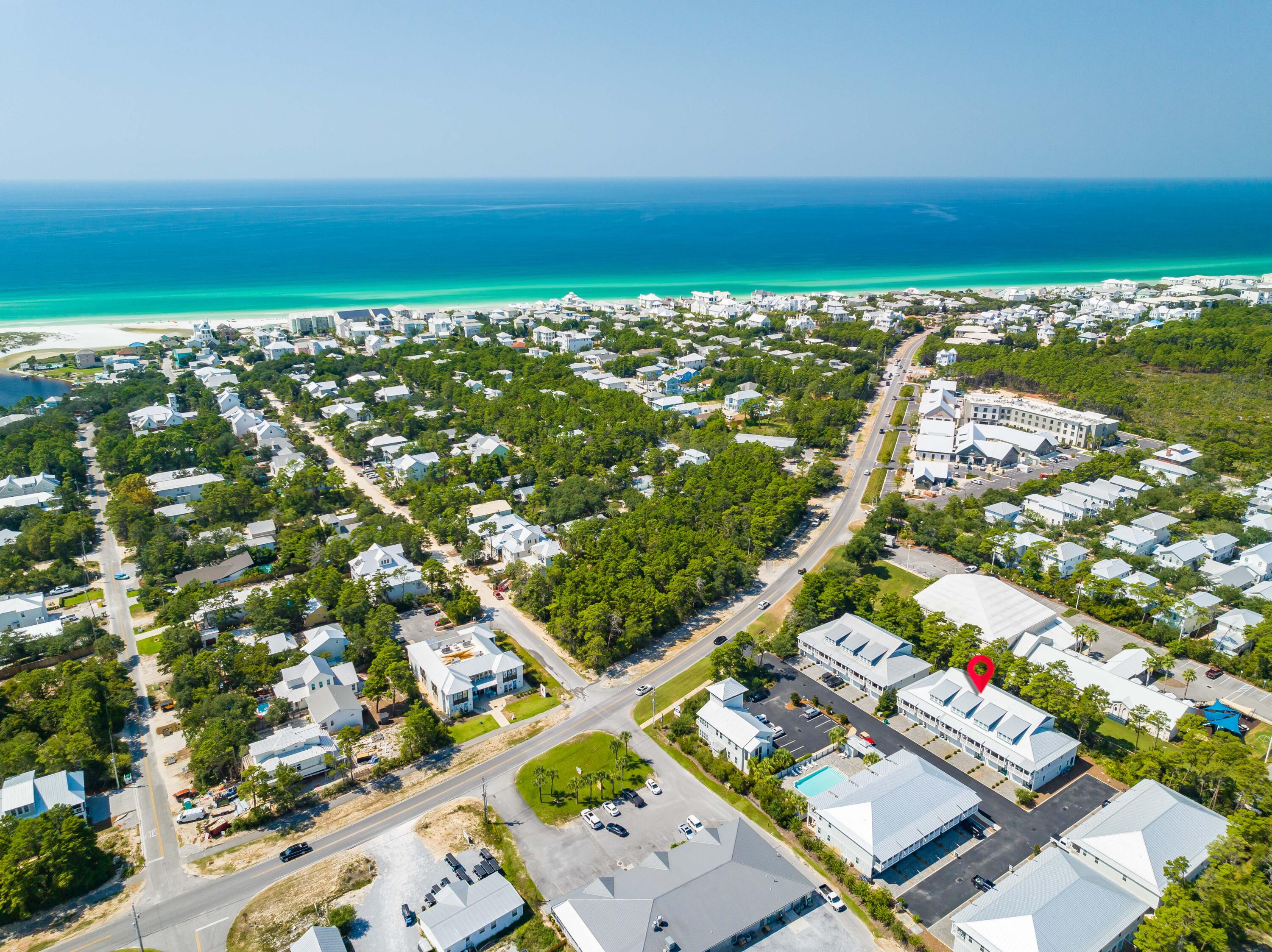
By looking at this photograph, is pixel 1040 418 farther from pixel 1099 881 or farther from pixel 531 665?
pixel 531 665

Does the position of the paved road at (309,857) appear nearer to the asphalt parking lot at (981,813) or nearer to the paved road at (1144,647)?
the asphalt parking lot at (981,813)

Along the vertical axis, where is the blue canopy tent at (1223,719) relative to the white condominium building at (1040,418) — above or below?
below

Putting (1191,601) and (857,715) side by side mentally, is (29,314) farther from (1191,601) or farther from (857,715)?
(1191,601)

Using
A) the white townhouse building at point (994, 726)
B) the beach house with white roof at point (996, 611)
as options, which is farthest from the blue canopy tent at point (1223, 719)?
the beach house with white roof at point (996, 611)

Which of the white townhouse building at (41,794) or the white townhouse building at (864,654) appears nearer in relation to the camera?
the white townhouse building at (41,794)

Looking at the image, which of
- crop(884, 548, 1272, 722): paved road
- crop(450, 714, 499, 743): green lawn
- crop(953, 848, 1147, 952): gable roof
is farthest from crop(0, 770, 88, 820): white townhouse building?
crop(884, 548, 1272, 722): paved road

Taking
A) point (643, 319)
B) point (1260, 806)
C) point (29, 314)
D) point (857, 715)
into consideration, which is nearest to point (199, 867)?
point (857, 715)
